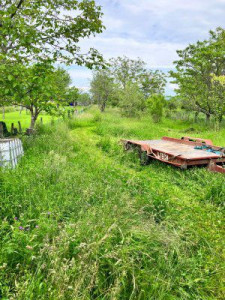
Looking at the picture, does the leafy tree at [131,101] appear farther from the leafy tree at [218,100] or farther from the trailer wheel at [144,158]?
the trailer wheel at [144,158]

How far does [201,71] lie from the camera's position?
19.3 m

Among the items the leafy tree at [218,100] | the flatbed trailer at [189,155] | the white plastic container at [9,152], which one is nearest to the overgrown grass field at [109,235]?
the flatbed trailer at [189,155]

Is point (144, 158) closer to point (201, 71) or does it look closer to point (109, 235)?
point (109, 235)

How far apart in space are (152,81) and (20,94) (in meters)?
33.1

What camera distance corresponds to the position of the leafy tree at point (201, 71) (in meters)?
18.1

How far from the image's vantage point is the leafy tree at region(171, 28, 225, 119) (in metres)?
18.1

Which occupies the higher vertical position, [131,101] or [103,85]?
[103,85]

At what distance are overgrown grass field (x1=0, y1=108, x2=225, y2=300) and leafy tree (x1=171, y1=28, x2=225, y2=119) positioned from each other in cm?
1444

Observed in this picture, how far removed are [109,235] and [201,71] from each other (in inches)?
779

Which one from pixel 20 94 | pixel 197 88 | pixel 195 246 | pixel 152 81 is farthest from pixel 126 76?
pixel 195 246

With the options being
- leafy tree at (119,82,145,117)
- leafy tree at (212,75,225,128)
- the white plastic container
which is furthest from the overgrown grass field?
leafy tree at (119,82,145,117)

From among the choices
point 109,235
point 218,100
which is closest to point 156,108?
point 218,100

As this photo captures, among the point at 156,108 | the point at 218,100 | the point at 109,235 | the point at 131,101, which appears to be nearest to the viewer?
the point at 109,235

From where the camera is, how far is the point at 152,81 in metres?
35.8
